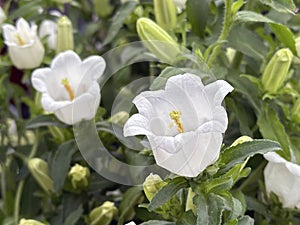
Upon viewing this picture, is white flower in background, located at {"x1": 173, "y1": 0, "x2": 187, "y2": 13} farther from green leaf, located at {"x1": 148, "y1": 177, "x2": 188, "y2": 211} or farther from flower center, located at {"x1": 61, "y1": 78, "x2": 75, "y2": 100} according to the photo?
green leaf, located at {"x1": 148, "y1": 177, "x2": 188, "y2": 211}

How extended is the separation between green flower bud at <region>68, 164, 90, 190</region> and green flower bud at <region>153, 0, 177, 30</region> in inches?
7.4

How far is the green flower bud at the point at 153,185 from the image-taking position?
552 millimetres

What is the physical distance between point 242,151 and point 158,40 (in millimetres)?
191

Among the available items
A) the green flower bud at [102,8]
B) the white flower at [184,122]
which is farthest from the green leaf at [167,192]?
the green flower bud at [102,8]

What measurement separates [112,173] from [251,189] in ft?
0.51

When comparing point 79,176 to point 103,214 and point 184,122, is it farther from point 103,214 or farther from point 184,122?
point 184,122

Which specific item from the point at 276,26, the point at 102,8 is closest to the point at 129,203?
the point at 276,26

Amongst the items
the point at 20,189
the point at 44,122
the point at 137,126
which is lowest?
the point at 20,189

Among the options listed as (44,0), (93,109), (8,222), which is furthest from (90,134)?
(44,0)

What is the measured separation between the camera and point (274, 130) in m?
0.65

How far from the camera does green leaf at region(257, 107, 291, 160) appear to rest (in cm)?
64

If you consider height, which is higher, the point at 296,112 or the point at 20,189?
the point at 296,112

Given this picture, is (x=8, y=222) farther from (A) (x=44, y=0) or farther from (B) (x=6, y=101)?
(A) (x=44, y=0)

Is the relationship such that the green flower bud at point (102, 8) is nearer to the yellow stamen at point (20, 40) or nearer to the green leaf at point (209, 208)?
the yellow stamen at point (20, 40)
